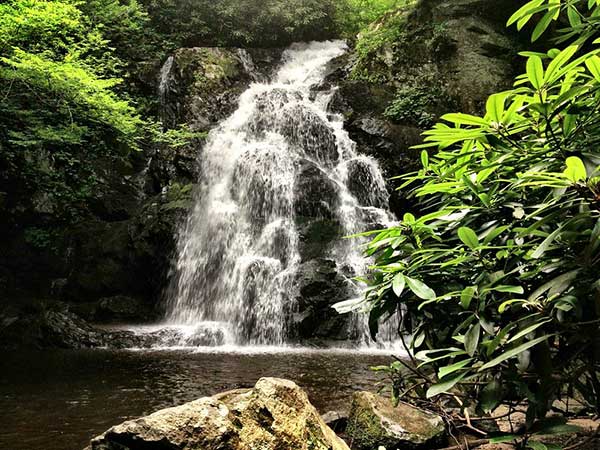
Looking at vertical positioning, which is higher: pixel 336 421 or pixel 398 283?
pixel 398 283

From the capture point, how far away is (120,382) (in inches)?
207

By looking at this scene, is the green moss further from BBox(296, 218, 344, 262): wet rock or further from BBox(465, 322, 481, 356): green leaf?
BBox(465, 322, 481, 356): green leaf

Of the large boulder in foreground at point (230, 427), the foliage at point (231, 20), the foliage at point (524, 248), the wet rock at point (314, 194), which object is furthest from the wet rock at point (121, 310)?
the foliage at point (231, 20)

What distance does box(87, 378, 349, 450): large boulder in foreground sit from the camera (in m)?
1.83

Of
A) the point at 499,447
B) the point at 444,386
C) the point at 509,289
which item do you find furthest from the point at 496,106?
the point at 499,447

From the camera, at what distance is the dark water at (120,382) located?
367cm

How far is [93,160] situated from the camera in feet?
45.2

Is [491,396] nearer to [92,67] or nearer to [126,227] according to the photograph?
[126,227]

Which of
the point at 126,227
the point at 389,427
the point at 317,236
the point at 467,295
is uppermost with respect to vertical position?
the point at 126,227

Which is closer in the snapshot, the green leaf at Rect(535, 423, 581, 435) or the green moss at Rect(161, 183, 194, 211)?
the green leaf at Rect(535, 423, 581, 435)

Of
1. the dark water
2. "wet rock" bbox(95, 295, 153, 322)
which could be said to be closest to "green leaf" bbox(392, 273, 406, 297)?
the dark water

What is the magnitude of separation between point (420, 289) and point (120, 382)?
5.12 m

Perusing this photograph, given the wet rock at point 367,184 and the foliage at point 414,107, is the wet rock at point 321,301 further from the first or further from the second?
the foliage at point 414,107

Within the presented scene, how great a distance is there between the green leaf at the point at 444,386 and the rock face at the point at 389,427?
1804 mm
